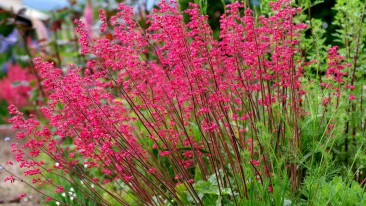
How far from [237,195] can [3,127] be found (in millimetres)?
6095

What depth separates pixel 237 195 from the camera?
11.8 feet

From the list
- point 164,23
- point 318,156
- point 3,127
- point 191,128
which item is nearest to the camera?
point 164,23

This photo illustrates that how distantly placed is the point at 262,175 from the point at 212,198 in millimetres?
381

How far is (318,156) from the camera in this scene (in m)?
4.18

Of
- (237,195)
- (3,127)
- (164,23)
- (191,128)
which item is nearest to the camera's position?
(164,23)

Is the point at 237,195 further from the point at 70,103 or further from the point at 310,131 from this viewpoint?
the point at 70,103

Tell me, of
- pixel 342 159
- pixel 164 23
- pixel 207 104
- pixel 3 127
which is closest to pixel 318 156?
pixel 342 159

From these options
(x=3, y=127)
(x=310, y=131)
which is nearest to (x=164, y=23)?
(x=310, y=131)

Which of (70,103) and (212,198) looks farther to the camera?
(212,198)

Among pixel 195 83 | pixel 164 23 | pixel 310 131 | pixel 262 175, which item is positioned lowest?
pixel 262 175

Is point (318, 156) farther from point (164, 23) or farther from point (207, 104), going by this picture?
point (164, 23)

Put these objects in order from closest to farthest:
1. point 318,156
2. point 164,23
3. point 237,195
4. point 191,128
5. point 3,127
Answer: point 164,23 → point 237,195 → point 318,156 → point 191,128 → point 3,127

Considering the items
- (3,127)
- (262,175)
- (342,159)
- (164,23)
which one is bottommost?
(3,127)

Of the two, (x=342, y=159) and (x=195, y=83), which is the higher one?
(x=195, y=83)
